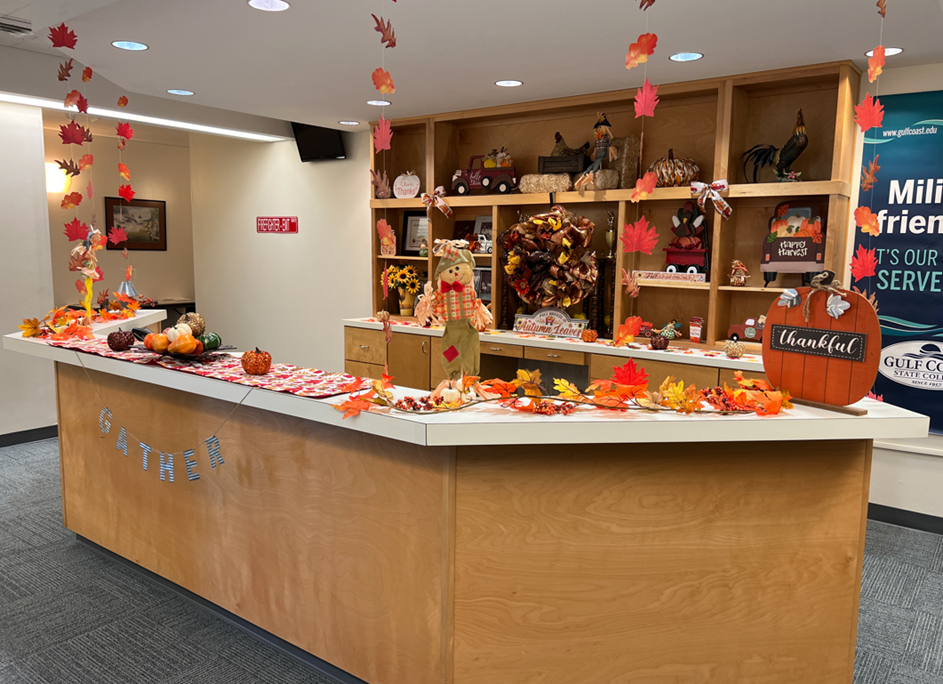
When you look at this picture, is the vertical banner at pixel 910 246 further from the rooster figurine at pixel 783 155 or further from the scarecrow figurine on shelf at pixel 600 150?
the scarecrow figurine on shelf at pixel 600 150

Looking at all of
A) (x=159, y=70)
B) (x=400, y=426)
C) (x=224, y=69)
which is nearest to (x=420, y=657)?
(x=400, y=426)

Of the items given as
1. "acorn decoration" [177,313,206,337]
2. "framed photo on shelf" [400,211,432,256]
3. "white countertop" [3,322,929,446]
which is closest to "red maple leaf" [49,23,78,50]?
"acorn decoration" [177,313,206,337]

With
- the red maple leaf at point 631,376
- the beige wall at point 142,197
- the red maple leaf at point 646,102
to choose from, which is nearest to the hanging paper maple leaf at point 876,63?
the red maple leaf at point 646,102

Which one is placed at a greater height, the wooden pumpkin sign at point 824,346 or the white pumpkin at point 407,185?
the white pumpkin at point 407,185

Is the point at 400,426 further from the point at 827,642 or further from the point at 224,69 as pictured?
the point at 224,69

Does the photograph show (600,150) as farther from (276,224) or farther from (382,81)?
(276,224)

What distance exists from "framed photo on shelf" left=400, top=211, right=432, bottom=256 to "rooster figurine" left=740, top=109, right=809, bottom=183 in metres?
2.52

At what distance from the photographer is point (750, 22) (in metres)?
2.89

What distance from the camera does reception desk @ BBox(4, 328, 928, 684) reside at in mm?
1889

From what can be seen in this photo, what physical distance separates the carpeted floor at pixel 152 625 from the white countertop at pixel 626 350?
120 cm

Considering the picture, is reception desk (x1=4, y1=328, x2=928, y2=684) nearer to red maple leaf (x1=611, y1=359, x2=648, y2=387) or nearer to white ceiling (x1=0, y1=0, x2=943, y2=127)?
red maple leaf (x1=611, y1=359, x2=648, y2=387)

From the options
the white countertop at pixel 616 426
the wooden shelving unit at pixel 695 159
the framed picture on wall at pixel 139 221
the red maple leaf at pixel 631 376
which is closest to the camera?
the white countertop at pixel 616 426

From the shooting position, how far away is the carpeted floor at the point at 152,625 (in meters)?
2.39

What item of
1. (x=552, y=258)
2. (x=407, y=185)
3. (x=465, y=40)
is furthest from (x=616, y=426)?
(x=407, y=185)
